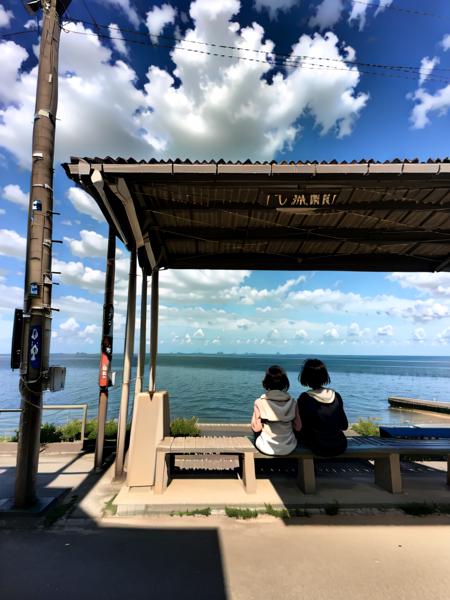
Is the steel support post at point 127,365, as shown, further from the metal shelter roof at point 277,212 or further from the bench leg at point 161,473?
the bench leg at point 161,473

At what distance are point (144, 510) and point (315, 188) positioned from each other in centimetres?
417

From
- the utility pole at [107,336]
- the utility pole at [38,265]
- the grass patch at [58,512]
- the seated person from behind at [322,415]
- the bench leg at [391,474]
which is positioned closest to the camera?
the grass patch at [58,512]

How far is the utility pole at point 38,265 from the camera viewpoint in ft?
13.1

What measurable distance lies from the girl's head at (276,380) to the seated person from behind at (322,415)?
0.69ft

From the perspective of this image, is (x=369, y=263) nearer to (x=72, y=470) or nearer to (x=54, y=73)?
(x=54, y=73)

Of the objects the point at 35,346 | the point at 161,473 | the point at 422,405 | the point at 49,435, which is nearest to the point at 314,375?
the point at 161,473

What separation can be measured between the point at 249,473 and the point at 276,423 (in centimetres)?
72

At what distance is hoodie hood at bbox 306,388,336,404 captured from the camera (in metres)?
4.22

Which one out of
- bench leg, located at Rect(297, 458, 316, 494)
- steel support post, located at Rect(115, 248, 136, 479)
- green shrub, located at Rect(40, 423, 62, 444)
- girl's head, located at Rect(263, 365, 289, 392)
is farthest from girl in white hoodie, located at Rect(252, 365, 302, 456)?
green shrub, located at Rect(40, 423, 62, 444)

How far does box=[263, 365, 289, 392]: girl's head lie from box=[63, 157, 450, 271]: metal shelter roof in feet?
7.05

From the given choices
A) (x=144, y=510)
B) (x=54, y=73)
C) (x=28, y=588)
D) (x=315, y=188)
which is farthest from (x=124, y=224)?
(x=28, y=588)

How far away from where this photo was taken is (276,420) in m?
4.24

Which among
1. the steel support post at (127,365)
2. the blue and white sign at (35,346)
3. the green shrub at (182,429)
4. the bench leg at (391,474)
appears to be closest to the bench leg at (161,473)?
the steel support post at (127,365)

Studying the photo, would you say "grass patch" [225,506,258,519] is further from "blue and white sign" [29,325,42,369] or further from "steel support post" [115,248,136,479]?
"blue and white sign" [29,325,42,369]
